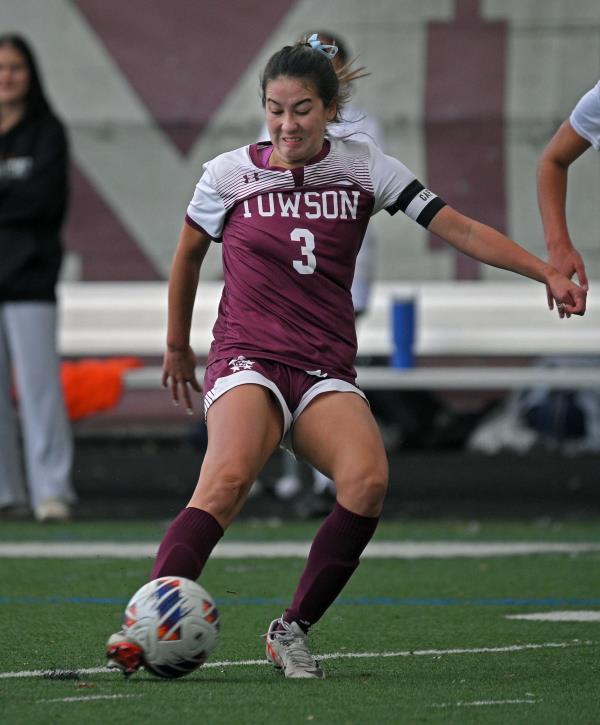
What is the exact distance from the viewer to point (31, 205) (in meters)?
9.73

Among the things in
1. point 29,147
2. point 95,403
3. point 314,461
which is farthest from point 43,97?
point 314,461

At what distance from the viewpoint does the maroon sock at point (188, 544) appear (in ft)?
15.5

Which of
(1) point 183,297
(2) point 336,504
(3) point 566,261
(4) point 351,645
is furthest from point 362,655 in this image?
(3) point 566,261

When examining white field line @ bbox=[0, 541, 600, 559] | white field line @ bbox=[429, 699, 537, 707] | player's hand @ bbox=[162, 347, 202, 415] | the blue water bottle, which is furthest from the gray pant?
white field line @ bbox=[429, 699, 537, 707]

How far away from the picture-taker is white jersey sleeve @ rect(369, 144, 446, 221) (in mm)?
5281

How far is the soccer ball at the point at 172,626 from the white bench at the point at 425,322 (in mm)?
7825

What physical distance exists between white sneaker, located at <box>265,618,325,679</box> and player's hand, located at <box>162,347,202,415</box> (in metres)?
0.80

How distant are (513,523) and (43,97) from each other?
358 centimetres

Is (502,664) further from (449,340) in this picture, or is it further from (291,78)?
(449,340)

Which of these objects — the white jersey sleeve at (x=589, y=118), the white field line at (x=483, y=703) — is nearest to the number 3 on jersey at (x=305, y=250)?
the white jersey sleeve at (x=589, y=118)

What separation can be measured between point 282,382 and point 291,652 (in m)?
0.77

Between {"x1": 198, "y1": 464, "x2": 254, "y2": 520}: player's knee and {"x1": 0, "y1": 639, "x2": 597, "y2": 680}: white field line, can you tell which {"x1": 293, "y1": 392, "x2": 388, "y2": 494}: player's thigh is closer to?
{"x1": 198, "y1": 464, "x2": 254, "y2": 520}: player's knee

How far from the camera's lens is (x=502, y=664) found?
17.1 feet

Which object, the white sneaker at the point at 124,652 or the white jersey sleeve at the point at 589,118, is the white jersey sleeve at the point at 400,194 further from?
the white sneaker at the point at 124,652
